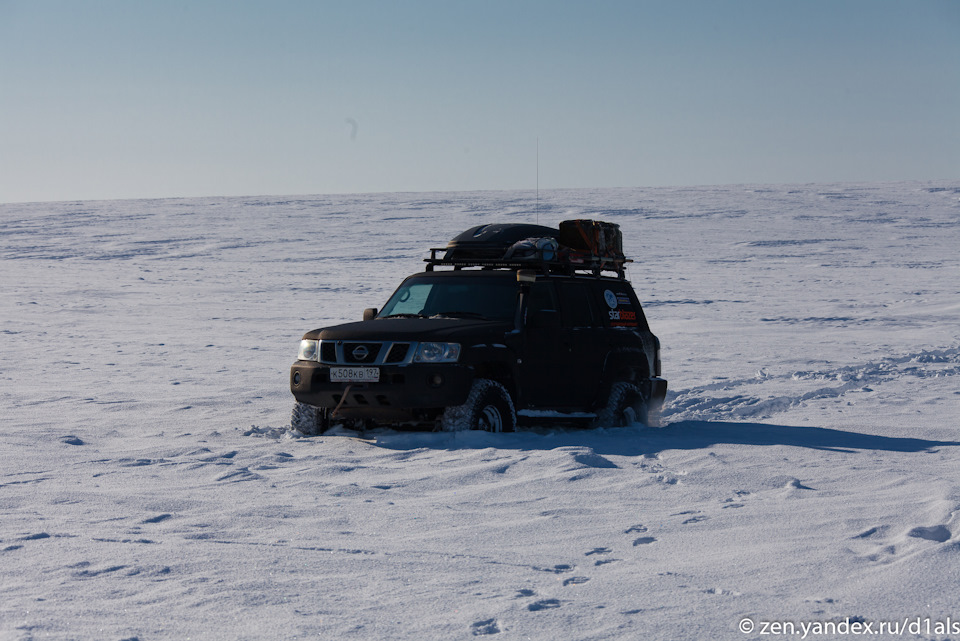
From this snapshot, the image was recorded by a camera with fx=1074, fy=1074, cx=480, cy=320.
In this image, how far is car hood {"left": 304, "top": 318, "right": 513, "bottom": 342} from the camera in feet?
26.8

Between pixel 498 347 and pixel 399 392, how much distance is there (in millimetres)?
966

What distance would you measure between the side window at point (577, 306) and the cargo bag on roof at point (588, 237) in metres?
0.44

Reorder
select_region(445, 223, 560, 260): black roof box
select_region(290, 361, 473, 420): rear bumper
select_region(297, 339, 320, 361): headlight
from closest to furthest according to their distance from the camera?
select_region(290, 361, 473, 420): rear bumper → select_region(297, 339, 320, 361): headlight → select_region(445, 223, 560, 260): black roof box

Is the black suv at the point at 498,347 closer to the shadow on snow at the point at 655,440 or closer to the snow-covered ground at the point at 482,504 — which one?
the shadow on snow at the point at 655,440

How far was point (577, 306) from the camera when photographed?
9.55 m

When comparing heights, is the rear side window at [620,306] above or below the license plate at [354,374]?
above

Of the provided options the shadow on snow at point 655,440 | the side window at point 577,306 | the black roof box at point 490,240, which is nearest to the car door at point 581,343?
the side window at point 577,306

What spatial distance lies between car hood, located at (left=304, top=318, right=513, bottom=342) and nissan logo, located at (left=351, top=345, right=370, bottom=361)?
0.07 meters

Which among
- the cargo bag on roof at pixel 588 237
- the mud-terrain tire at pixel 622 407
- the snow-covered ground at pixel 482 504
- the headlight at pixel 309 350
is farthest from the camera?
the cargo bag on roof at pixel 588 237

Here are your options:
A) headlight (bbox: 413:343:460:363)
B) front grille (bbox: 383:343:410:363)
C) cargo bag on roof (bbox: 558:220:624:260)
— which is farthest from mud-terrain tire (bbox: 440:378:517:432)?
cargo bag on roof (bbox: 558:220:624:260)

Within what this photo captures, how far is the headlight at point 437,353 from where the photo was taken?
812 centimetres

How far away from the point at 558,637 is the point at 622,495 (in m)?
2.64

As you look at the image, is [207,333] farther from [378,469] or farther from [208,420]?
[378,469]

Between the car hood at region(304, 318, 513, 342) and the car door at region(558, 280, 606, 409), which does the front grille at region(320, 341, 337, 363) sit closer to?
the car hood at region(304, 318, 513, 342)
